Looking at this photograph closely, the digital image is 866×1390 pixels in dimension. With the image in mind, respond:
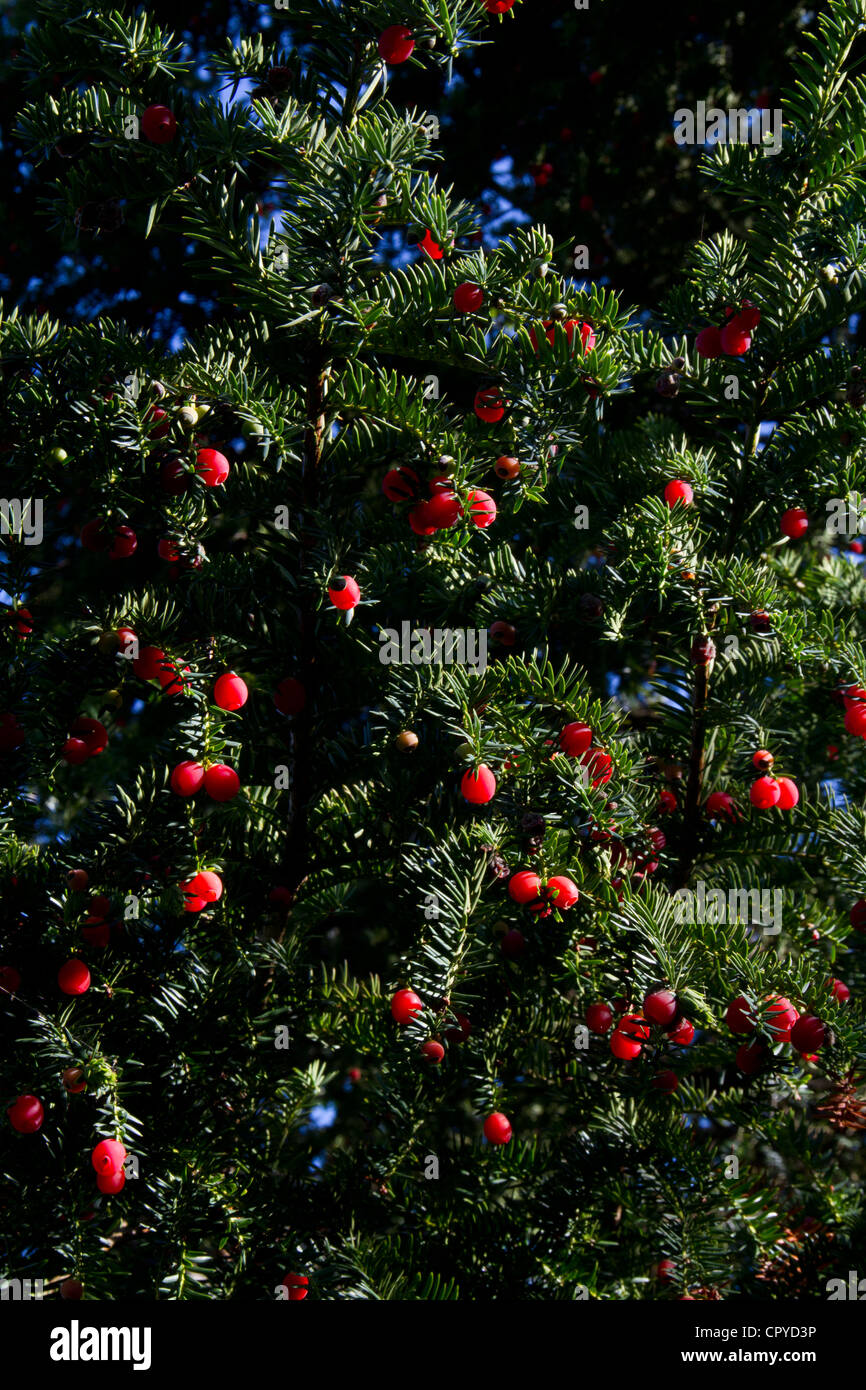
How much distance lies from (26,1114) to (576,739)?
767 mm

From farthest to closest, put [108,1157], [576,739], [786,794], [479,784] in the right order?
[786,794] → [576,739] → [479,784] → [108,1157]

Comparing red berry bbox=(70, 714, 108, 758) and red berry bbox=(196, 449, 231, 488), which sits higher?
red berry bbox=(196, 449, 231, 488)

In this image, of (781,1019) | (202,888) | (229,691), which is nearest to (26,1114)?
(202,888)

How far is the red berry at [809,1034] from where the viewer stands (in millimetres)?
1216

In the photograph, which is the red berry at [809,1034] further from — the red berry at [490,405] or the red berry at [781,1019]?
the red berry at [490,405]

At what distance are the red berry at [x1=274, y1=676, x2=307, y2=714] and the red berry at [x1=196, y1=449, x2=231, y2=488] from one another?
268 mm

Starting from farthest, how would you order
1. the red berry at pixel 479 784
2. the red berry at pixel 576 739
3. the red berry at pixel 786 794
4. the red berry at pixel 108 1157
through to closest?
the red berry at pixel 786 794 → the red berry at pixel 576 739 → the red berry at pixel 479 784 → the red berry at pixel 108 1157

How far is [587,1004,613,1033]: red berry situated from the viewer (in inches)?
52.3

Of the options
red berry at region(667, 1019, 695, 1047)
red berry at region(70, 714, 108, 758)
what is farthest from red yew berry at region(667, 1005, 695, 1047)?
red berry at region(70, 714, 108, 758)

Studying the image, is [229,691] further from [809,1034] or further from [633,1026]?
[809,1034]

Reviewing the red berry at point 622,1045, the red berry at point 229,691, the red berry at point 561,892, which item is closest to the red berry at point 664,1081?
the red berry at point 622,1045

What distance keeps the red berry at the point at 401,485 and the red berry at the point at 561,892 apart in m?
0.49

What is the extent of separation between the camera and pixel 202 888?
1.29 metres

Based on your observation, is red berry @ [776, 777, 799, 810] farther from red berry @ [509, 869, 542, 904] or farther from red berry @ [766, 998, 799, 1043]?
red berry @ [509, 869, 542, 904]
